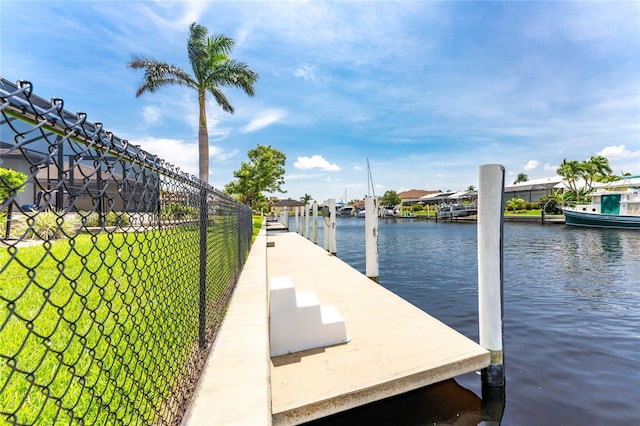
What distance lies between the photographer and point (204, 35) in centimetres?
1766

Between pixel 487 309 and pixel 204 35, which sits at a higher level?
pixel 204 35

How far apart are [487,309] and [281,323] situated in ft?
6.89

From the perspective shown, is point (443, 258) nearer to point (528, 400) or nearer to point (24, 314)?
point (528, 400)

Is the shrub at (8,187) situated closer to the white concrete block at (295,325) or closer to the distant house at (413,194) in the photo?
the white concrete block at (295,325)

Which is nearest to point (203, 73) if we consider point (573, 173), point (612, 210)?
point (612, 210)

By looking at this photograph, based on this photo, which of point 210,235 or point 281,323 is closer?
point 281,323

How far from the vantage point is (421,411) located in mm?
2965

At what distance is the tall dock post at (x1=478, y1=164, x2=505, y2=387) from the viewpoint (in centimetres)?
323

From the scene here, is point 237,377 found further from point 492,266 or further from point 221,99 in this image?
point 221,99

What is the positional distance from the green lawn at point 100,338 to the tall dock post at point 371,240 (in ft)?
9.35

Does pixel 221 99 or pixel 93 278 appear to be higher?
pixel 221 99

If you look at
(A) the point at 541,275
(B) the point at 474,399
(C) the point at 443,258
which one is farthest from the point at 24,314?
(C) the point at 443,258

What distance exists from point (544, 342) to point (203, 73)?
63.0ft

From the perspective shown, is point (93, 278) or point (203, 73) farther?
point (203, 73)
